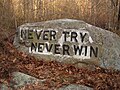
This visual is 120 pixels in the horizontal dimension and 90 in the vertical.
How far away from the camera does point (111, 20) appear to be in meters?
12.8

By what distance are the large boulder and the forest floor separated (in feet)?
0.68

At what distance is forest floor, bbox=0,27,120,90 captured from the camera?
6.22 meters

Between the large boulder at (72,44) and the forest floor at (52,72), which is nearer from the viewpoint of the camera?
the forest floor at (52,72)

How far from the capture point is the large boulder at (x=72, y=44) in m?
7.41

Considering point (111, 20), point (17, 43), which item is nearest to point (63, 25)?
point (17, 43)

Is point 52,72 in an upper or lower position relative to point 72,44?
lower

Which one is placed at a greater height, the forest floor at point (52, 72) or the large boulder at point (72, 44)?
the large boulder at point (72, 44)

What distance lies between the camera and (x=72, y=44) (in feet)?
24.9

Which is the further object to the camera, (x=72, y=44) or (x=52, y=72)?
(x=72, y=44)

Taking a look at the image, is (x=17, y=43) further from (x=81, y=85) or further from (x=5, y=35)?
(x=81, y=85)

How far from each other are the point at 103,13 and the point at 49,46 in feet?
20.9

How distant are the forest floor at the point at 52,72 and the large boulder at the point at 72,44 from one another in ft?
0.68

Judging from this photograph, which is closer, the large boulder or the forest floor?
the forest floor

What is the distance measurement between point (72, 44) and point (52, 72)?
1.11m
